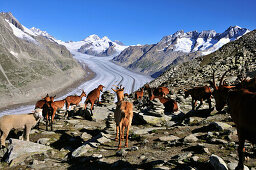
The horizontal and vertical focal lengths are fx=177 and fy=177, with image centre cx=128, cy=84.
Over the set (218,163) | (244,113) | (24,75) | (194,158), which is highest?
(24,75)

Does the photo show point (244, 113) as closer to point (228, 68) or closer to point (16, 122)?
point (16, 122)

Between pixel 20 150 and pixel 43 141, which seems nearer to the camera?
pixel 20 150

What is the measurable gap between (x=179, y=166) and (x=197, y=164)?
67cm

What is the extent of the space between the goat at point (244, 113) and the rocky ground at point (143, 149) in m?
1.33

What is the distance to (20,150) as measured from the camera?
32.2 ft

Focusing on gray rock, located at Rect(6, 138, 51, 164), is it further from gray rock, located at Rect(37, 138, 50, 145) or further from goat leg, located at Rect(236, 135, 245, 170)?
goat leg, located at Rect(236, 135, 245, 170)

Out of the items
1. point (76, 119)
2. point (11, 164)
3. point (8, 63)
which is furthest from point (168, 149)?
point (8, 63)

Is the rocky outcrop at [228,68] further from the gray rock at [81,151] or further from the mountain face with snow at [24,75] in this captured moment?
the mountain face with snow at [24,75]

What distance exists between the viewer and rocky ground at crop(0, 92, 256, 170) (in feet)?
22.3

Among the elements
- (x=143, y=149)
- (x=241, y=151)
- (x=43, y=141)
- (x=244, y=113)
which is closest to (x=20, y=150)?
(x=43, y=141)

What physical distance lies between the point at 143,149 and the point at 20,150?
6816 mm

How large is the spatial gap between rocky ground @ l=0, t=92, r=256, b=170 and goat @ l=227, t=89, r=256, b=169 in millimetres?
1326

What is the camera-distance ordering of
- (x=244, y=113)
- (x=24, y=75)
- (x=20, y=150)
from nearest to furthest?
(x=244, y=113) → (x=20, y=150) → (x=24, y=75)

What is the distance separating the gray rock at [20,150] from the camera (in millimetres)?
9387
